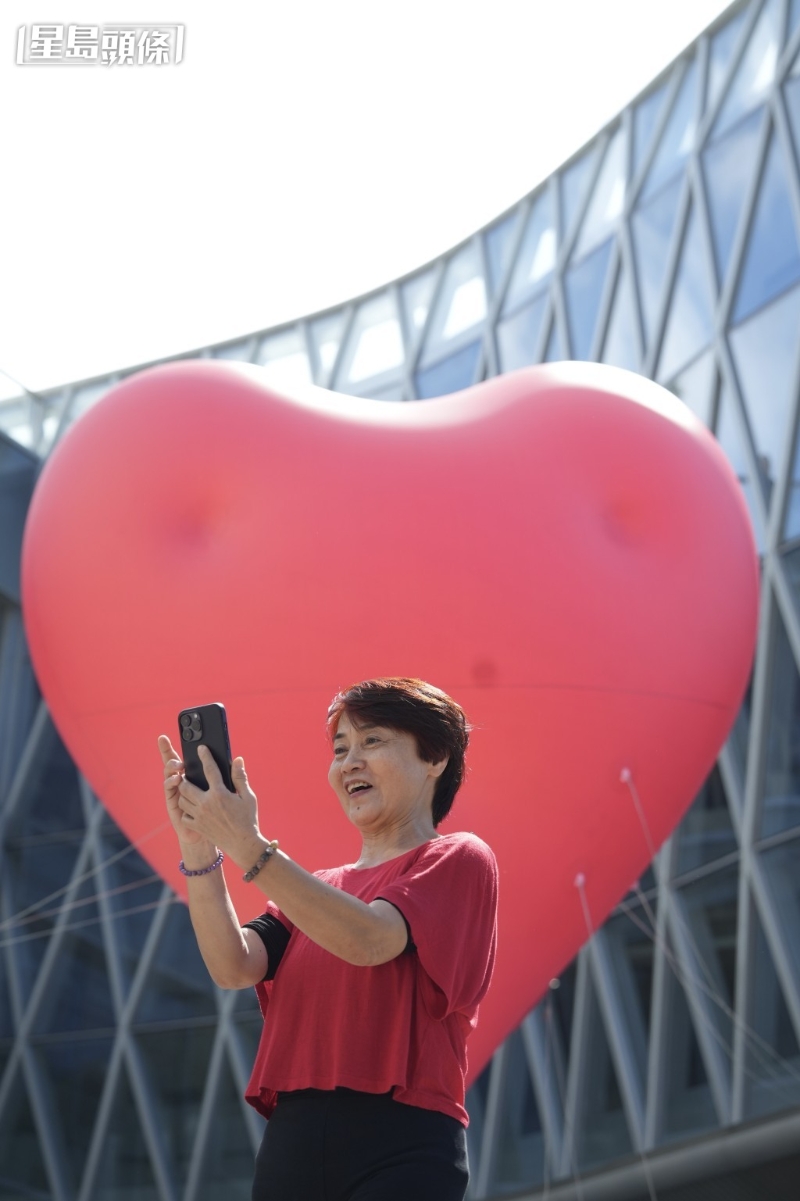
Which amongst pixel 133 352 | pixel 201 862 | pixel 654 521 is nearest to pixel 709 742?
pixel 654 521

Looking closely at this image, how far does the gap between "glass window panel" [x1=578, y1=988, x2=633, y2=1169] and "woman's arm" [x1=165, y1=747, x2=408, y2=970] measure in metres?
9.71

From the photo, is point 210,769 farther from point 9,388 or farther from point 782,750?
point 9,388

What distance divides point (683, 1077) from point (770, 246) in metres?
6.80

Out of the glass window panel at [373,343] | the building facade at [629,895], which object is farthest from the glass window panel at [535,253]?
the glass window panel at [373,343]

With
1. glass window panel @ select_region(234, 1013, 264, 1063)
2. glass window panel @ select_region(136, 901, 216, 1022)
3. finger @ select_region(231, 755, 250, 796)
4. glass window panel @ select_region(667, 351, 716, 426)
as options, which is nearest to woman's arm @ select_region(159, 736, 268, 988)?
finger @ select_region(231, 755, 250, 796)

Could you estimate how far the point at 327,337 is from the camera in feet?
59.5

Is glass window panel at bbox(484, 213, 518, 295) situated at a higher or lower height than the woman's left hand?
higher

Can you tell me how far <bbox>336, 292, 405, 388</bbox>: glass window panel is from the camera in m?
17.1

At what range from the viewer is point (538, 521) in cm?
535

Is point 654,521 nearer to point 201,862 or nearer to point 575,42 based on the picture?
point 201,862

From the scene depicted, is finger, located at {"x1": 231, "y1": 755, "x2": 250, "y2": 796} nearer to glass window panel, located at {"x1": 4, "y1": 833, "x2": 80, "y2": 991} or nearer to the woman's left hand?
the woman's left hand

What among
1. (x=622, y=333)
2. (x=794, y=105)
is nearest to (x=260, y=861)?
(x=794, y=105)

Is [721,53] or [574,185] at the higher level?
[721,53]

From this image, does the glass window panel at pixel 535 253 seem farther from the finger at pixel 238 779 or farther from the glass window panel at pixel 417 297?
the finger at pixel 238 779
